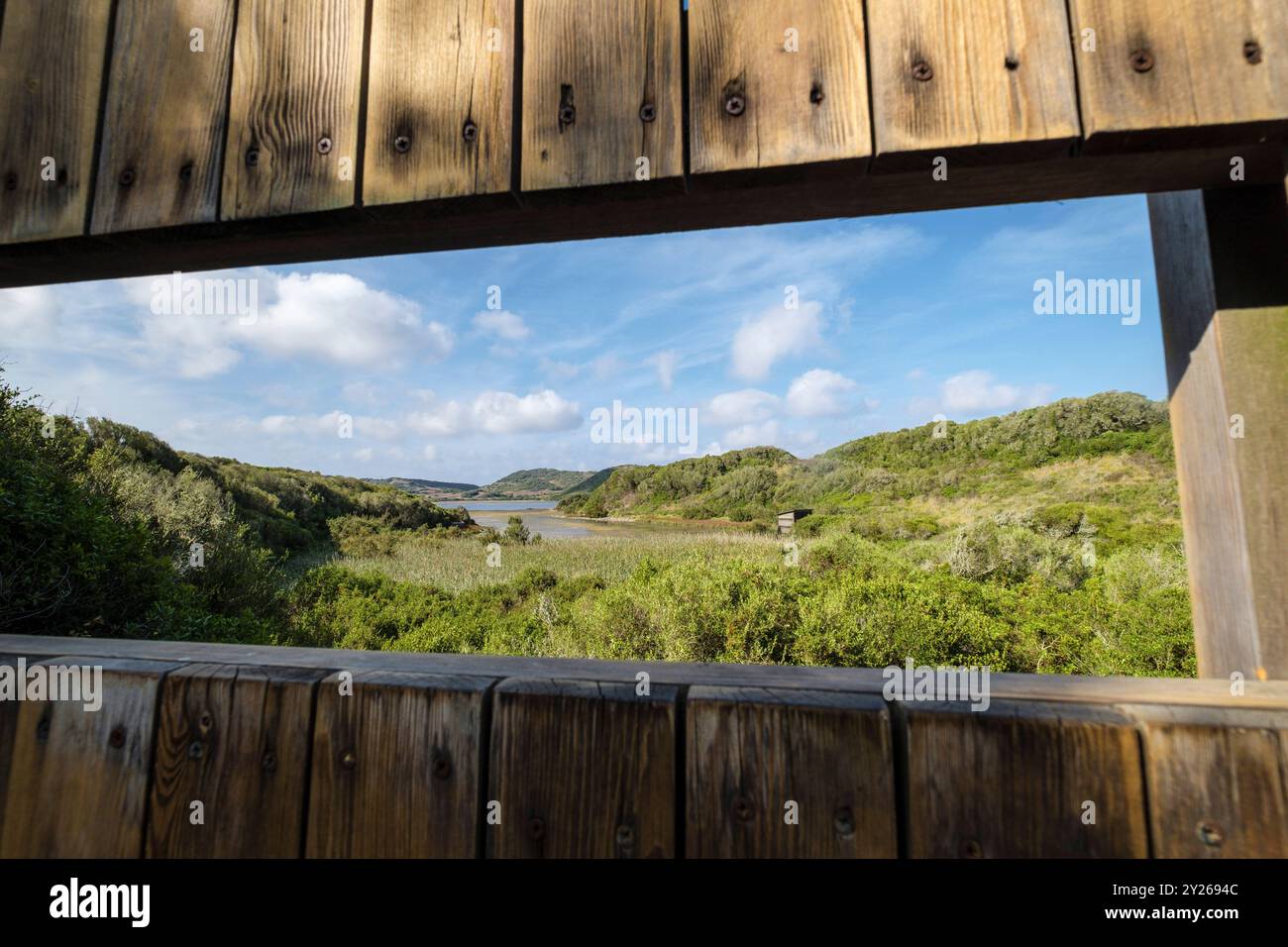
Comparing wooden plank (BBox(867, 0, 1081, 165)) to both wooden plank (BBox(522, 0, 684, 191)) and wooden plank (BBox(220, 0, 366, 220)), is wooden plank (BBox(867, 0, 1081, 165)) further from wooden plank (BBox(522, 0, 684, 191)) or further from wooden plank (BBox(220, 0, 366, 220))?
wooden plank (BBox(220, 0, 366, 220))

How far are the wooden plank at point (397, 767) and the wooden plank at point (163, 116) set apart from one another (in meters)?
0.61

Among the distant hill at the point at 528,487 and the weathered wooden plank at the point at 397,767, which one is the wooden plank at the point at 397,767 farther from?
the distant hill at the point at 528,487

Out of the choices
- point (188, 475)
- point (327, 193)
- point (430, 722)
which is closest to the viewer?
Answer: point (430, 722)

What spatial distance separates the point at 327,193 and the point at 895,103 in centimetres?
62

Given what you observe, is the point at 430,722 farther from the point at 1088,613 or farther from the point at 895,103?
the point at 1088,613

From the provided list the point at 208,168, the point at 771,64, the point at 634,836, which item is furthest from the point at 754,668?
the point at 208,168

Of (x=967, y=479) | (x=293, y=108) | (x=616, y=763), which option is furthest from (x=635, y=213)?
(x=967, y=479)

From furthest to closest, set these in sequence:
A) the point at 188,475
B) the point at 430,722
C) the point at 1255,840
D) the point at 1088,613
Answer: the point at 188,475, the point at 1088,613, the point at 430,722, the point at 1255,840

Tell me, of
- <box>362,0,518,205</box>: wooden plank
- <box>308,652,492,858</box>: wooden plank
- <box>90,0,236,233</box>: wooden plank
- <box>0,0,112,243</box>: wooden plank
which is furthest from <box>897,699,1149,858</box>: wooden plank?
<box>0,0,112,243</box>: wooden plank

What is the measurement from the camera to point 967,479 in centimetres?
520

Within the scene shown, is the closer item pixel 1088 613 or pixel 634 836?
pixel 634 836

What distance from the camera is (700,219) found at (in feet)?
2.26

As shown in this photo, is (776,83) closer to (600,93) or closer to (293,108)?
(600,93)
